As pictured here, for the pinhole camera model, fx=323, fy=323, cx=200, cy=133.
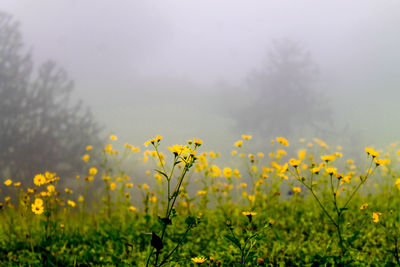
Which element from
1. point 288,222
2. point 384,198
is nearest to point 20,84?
point 288,222

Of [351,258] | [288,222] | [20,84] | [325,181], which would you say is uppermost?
[20,84]

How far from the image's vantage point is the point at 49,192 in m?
3.18

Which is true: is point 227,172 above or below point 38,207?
above

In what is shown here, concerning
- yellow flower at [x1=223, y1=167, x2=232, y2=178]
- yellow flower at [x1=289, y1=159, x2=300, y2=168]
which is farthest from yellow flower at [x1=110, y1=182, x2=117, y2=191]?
yellow flower at [x1=289, y1=159, x2=300, y2=168]

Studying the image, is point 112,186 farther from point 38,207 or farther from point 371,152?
point 371,152

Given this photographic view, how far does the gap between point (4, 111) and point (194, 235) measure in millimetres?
10489

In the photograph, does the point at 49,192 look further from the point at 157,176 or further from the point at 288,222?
the point at 288,222

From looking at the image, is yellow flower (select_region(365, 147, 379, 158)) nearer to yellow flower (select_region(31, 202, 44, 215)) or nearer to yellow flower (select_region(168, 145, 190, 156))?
yellow flower (select_region(168, 145, 190, 156))

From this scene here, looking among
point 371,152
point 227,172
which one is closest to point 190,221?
point 371,152

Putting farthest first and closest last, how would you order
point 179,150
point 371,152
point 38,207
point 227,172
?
point 227,172, point 38,207, point 371,152, point 179,150

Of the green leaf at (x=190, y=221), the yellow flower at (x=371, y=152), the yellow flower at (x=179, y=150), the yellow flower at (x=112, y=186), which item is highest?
the yellow flower at (x=371, y=152)

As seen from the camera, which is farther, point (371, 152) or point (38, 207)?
point (38, 207)

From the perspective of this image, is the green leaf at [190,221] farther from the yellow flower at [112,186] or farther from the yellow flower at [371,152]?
the yellow flower at [112,186]

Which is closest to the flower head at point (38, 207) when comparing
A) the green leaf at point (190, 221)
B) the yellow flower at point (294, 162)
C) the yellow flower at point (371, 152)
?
the green leaf at point (190, 221)
